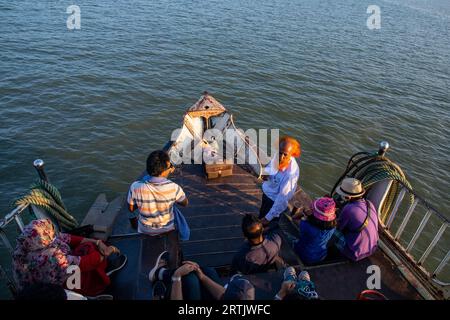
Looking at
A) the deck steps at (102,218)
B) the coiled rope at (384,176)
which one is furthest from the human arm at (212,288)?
the coiled rope at (384,176)

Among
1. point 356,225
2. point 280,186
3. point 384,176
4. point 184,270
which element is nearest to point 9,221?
point 184,270

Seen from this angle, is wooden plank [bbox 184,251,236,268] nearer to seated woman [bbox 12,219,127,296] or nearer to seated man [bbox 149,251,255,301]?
seated woman [bbox 12,219,127,296]

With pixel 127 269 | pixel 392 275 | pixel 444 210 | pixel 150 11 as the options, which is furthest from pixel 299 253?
pixel 150 11

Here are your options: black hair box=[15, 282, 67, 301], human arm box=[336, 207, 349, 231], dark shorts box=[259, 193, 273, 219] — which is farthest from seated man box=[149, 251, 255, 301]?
dark shorts box=[259, 193, 273, 219]

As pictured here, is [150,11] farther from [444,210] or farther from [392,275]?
[392,275]

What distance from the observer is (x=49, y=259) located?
12.9ft

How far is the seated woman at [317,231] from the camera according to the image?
4.66 meters

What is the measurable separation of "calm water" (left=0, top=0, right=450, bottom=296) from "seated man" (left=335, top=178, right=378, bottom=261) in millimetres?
5717

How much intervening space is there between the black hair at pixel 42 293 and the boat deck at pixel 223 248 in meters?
1.86

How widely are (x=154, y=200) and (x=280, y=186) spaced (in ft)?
7.67

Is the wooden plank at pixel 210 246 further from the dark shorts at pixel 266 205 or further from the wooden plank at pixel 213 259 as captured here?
the dark shorts at pixel 266 205

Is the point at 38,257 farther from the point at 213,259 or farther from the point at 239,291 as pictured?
the point at 213,259

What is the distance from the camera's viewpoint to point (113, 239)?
6.11 meters

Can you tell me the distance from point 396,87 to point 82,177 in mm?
17599
